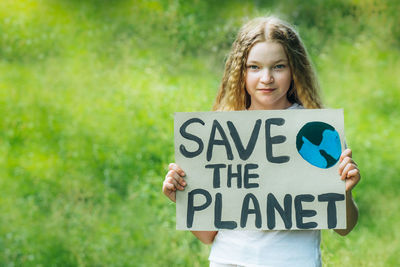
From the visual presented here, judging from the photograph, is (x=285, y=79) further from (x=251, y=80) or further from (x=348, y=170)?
(x=348, y=170)

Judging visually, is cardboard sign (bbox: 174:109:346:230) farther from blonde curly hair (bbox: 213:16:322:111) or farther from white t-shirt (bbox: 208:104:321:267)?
blonde curly hair (bbox: 213:16:322:111)

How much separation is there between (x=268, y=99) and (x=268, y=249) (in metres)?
0.44

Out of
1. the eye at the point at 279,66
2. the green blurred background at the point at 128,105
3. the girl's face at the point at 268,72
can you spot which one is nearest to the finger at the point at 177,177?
the girl's face at the point at 268,72

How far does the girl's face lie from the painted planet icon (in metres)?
0.14

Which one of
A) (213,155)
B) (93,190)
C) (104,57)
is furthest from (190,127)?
(104,57)

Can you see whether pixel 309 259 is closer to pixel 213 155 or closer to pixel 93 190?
pixel 213 155

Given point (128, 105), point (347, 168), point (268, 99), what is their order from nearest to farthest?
point (347, 168) < point (268, 99) < point (128, 105)

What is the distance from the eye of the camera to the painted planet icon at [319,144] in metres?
1.40

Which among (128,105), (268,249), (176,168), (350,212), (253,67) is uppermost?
(128,105)

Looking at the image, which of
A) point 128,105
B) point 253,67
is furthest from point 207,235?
point 128,105

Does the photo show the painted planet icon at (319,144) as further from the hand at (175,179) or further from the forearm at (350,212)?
the hand at (175,179)

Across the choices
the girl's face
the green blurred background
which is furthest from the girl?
the green blurred background

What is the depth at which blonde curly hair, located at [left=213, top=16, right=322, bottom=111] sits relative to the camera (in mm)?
1514

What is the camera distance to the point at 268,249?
4.49ft
